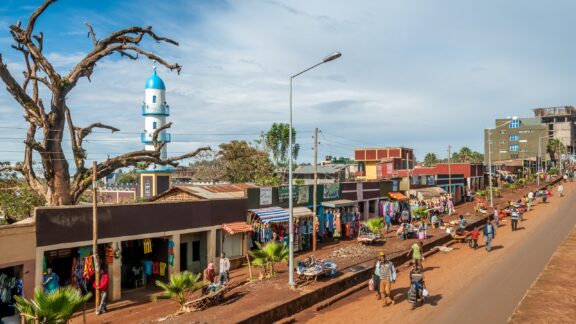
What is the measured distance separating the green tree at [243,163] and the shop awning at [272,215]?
33206 millimetres

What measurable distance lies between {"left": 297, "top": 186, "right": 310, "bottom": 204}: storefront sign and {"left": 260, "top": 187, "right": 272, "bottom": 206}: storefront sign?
9.88 ft

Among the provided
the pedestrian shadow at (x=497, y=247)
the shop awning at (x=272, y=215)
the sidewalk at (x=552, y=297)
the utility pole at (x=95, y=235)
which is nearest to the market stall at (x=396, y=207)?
the pedestrian shadow at (x=497, y=247)

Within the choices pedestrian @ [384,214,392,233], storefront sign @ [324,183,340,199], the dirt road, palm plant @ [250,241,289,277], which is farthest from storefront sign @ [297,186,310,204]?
palm plant @ [250,241,289,277]

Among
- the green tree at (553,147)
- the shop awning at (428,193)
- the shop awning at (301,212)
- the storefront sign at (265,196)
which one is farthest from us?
the green tree at (553,147)

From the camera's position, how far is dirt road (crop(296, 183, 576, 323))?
15.5 meters

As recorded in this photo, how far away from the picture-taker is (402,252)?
85.1ft

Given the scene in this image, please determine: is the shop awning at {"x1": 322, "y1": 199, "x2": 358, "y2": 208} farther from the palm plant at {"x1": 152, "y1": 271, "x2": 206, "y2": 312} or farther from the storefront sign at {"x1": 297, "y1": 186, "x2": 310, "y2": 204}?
the palm plant at {"x1": 152, "y1": 271, "x2": 206, "y2": 312}

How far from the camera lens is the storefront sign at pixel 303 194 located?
29.8m

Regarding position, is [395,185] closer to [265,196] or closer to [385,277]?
[265,196]

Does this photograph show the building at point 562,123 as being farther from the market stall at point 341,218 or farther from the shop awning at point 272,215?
the shop awning at point 272,215

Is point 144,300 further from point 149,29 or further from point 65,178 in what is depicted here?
point 149,29

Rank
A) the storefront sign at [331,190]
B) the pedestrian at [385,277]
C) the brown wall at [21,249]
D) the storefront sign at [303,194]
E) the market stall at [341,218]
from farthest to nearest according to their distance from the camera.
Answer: the storefront sign at [331,190], the market stall at [341,218], the storefront sign at [303,194], the pedestrian at [385,277], the brown wall at [21,249]

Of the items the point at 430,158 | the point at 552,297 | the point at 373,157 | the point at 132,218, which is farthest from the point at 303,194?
the point at 430,158

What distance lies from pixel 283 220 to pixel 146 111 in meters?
27.2
